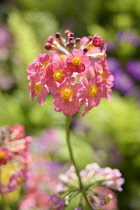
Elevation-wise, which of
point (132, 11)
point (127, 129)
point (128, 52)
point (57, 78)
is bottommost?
point (127, 129)

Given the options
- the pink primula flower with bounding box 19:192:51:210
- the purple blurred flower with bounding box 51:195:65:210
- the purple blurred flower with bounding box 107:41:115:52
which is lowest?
the pink primula flower with bounding box 19:192:51:210

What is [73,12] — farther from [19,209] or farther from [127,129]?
[19,209]

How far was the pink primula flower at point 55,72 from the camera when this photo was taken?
716 millimetres

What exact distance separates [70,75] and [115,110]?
1.59 meters

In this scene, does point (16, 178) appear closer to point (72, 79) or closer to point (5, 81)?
point (72, 79)

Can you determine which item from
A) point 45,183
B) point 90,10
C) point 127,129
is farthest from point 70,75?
point 90,10

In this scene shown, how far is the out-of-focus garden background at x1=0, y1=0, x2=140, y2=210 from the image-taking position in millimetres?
2135

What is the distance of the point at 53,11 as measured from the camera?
4383 mm

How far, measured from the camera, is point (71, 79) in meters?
0.72

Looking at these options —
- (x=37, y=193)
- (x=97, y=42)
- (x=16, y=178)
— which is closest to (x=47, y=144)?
(x=37, y=193)

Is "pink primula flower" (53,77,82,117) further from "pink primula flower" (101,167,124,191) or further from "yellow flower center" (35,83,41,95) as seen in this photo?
"pink primula flower" (101,167,124,191)

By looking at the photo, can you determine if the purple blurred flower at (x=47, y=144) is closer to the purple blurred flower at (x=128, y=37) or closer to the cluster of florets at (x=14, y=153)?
the cluster of florets at (x=14, y=153)

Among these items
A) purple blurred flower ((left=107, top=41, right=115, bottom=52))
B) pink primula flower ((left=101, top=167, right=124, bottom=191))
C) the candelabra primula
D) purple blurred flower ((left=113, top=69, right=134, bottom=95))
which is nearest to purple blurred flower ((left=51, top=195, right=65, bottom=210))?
the candelabra primula

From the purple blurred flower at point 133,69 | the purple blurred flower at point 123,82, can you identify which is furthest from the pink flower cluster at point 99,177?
the purple blurred flower at point 133,69
